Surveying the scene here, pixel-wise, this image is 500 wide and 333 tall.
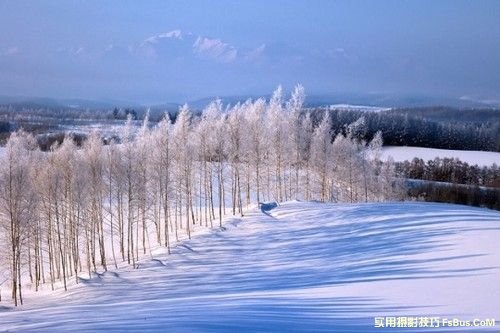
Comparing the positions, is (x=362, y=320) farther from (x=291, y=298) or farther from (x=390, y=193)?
(x=390, y=193)

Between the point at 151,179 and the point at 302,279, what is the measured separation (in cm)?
1997

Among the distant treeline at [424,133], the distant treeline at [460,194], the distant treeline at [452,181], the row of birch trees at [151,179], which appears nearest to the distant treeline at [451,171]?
the distant treeline at [452,181]

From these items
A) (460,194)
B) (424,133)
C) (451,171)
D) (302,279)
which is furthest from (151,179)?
(424,133)

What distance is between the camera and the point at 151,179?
3572cm

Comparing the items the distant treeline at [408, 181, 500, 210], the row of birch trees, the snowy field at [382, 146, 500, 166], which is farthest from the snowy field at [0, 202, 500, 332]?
the snowy field at [382, 146, 500, 166]

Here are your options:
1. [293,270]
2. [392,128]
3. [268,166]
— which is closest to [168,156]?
[268,166]

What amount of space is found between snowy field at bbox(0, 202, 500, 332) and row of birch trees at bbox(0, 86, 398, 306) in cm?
459

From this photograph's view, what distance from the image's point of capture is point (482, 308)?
12.0 meters

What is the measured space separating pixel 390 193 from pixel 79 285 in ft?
124

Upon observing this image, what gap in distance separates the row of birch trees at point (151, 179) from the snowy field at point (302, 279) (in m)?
4.59

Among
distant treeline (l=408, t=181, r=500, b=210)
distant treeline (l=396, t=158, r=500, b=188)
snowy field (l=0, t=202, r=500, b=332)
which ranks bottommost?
distant treeline (l=408, t=181, r=500, b=210)

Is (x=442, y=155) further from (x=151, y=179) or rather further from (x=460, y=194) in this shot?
(x=151, y=179)

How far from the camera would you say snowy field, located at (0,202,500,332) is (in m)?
11.4

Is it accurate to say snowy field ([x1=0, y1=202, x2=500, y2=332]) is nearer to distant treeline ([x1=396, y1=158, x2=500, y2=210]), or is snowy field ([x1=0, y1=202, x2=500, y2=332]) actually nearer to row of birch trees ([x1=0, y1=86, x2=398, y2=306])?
row of birch trees ([x1=0, y1=86, x2=398, y2=306])
